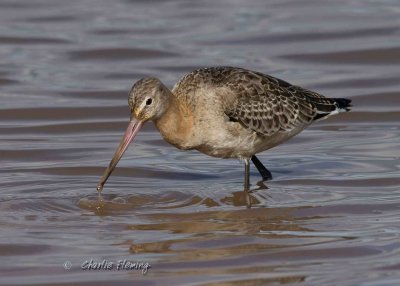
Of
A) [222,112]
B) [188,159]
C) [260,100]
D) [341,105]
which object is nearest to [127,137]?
[222,112]

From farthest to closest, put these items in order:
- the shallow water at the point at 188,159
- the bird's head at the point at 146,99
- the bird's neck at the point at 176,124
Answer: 1. the bird's neck at the point at 176,124
2. the bird's head at the point at 146,99
3. the shallow water at the point at 188,159

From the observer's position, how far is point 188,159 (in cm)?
1322

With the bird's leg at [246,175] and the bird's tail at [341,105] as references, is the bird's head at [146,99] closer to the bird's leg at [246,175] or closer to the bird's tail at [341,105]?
the bird's leg at [246,175]

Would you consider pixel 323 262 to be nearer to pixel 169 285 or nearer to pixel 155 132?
pixel 169 285

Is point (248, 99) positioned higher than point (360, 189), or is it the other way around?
point (248, 99)

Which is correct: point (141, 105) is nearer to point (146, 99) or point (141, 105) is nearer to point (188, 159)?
point (146, 99)

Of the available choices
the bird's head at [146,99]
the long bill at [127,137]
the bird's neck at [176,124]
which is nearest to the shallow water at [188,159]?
the long bill at [127,137]

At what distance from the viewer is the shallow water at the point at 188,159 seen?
9.31 meters

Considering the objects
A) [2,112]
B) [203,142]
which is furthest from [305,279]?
[2,112]

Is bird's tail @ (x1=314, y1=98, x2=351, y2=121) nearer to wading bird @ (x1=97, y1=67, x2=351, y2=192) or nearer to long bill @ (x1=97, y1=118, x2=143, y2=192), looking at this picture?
wading bird @ (x1=97, y1=67, x2=351, y2=192)

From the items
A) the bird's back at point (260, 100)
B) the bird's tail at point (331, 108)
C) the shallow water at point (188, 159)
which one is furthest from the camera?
the bird's tail at point (331, 108)

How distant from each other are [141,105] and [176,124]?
1.47 feet

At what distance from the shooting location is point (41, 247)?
378 inches

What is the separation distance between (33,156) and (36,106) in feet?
7.18
